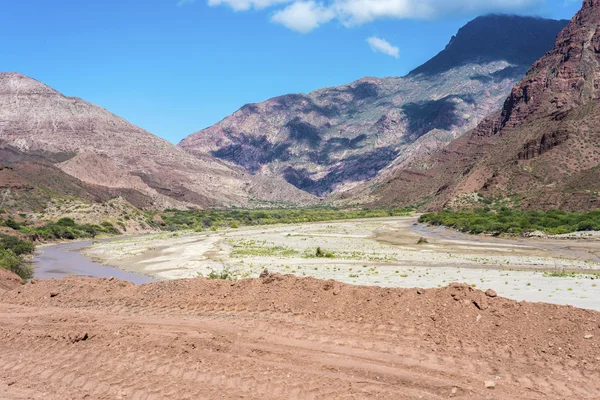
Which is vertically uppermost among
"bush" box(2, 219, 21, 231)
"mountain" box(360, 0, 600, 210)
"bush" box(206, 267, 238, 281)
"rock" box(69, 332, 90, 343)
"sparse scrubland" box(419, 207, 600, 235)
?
"mountain" box(360, 0, 600, 210)

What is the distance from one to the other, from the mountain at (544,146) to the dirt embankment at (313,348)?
73.4 m

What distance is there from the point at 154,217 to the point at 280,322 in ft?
336

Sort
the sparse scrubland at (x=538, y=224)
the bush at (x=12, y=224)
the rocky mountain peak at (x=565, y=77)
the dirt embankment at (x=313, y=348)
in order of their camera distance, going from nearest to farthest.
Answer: the dirt embankment at (x=313, y=348) < the sparse scrubland at (x=538, y=224) < the bush at (x=12, y=224) < the rocky mountain peak at (x=565, y=77)

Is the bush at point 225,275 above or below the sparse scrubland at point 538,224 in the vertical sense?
above

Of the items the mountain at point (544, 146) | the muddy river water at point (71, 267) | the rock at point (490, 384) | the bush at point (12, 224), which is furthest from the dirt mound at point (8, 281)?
the mountain at point (544, 146)

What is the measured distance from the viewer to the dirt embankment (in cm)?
962

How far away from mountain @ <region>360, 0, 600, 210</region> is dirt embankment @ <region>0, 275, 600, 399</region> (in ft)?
241

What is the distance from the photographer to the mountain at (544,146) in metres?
95.0

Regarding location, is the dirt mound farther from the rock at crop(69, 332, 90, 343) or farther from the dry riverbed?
the rock at crop(69, 332, 90, 343)

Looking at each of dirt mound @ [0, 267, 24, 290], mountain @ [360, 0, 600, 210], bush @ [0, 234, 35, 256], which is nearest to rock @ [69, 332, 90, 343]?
dirt mound @ [0, 267, 24, 290]

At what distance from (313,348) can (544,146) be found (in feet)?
363

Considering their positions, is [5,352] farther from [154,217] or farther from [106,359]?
[154,217]

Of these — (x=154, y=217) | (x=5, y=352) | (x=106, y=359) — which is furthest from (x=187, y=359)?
(x=154, y=217)

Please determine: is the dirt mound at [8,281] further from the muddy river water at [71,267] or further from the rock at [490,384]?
the rock at [490,384]
